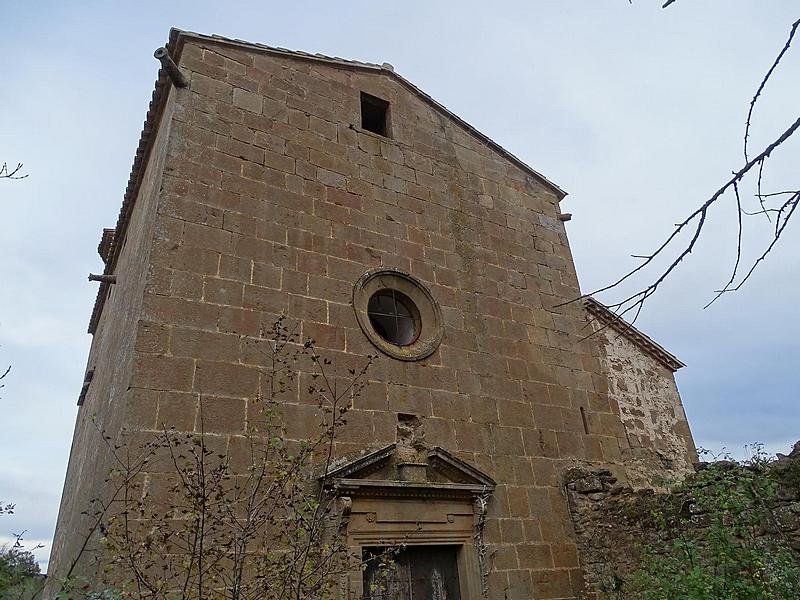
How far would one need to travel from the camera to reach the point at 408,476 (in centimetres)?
535

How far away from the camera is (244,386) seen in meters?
4.85

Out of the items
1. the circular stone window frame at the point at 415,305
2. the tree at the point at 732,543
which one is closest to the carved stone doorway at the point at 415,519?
the circular stone window frame at the point at 415,305

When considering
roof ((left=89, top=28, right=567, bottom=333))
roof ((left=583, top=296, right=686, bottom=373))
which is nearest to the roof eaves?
roof ((left=89, top=28, right=567, bottom=333))

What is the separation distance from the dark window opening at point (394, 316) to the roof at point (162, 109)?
3.33m

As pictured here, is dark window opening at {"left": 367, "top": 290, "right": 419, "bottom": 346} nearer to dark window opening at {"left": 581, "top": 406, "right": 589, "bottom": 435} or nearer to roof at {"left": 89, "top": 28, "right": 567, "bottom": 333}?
dark window opening at {"left": 581, "top": 406, "right": 589, "bottom": 435}

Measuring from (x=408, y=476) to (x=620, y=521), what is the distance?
2524 mm

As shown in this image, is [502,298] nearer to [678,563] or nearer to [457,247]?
[457,247]

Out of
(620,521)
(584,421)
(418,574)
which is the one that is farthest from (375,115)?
(620,521)

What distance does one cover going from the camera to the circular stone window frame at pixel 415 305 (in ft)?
19.3

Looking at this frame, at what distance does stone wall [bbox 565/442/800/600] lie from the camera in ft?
16.9

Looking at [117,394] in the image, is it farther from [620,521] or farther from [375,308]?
[620,521]

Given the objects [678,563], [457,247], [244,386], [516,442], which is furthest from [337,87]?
[678,563]

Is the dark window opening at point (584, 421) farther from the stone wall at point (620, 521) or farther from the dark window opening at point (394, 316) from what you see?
the dark window opening at point (394, 316)

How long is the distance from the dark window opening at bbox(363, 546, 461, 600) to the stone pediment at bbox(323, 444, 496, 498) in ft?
1.70
